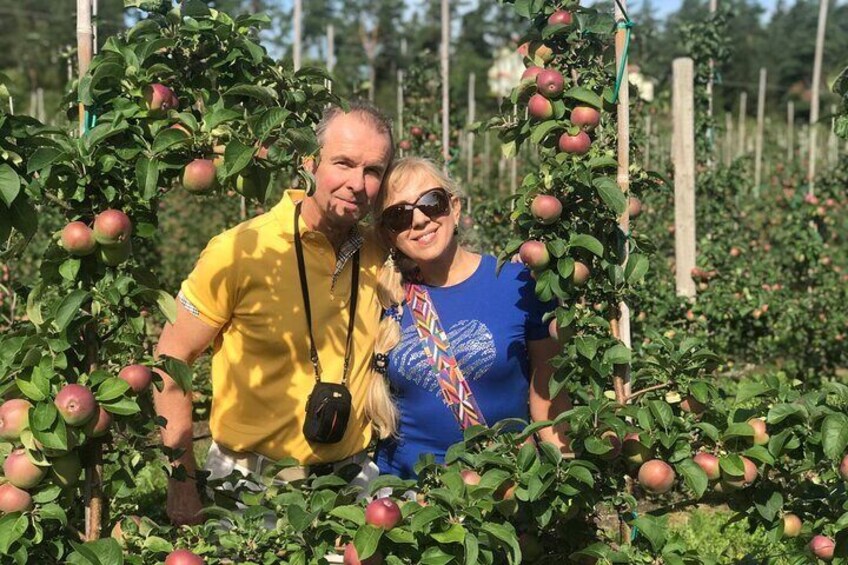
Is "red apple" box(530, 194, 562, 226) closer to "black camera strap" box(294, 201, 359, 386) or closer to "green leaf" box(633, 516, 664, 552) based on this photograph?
"black camera strap" box(294, 201, 359, 386)

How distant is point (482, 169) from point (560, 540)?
8.32m

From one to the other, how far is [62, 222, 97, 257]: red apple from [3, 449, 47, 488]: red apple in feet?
1.22

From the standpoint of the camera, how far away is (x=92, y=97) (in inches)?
67.7

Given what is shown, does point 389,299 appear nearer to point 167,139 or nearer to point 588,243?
point 588,243

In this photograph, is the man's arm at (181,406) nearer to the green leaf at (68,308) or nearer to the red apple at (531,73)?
the green leaf at (68,308)

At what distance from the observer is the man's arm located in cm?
217

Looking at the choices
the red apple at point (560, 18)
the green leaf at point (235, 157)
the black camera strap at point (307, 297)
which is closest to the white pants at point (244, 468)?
the black camera strap at point (307, 297)

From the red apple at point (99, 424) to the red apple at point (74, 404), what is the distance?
0.03 meters

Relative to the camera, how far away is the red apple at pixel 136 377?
1.66 m

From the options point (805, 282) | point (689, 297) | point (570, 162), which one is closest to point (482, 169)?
point (805, 282)

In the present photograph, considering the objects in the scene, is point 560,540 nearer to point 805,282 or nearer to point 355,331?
point 355,331

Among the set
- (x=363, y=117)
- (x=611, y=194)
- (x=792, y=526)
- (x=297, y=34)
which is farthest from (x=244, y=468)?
(x=297, y=34)

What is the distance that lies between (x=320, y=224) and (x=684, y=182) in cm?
300

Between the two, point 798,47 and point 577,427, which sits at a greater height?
point 798,47
